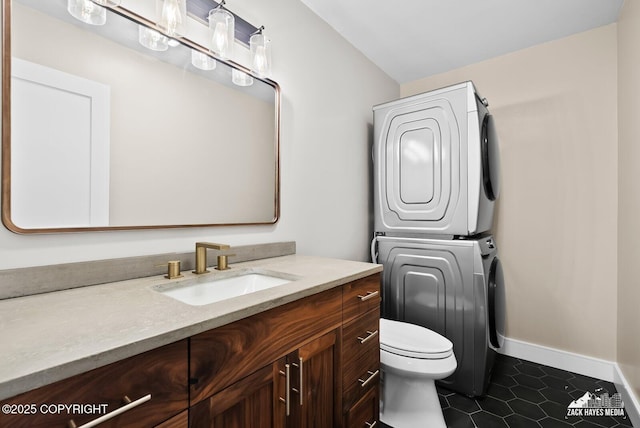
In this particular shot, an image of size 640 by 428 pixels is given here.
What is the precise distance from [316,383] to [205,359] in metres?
0.51

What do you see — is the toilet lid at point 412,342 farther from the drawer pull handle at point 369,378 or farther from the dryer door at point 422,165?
the dryer door at point 422,165

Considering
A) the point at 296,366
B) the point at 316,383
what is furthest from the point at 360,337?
the point at 296,366

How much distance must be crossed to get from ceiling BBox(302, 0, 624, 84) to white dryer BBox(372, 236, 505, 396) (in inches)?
59.1

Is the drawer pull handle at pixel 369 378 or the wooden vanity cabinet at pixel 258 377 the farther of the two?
the drawer pull handle at pixel 369 378

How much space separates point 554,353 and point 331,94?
2572 millimetres

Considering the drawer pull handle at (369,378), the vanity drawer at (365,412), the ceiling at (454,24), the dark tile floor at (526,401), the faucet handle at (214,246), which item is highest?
the ceiling at (454,24)

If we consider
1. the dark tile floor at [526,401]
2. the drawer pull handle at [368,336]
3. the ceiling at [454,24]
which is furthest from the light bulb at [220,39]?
the dark tile floor at [526,401]

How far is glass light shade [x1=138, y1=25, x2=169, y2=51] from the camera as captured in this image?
1.25 meters

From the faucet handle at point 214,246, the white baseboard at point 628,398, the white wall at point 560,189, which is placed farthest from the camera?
the white wall at point 560,189

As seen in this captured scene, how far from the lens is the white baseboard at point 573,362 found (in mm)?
1961

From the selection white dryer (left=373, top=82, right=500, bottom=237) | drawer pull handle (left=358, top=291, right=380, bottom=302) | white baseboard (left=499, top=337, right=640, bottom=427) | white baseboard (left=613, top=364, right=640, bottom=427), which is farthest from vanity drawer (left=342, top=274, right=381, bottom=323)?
white baseboard (left=499, top=337, right=640, bottom=427)

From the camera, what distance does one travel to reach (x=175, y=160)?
1360 mm

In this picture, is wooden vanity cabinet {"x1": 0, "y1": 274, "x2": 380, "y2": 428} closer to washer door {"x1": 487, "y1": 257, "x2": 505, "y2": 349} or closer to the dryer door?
the dryer door

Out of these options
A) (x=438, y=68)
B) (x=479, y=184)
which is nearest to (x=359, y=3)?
(x=438, y=68)
